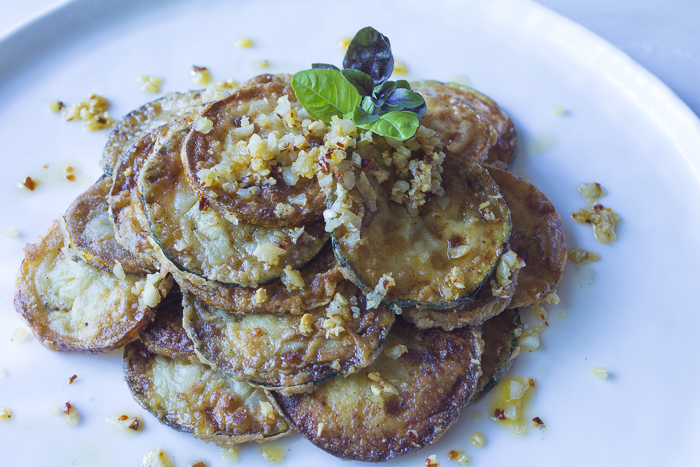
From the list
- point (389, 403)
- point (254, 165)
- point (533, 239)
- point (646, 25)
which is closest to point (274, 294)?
point (254, 165)

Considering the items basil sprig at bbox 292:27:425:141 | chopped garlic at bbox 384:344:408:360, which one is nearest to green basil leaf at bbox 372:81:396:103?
basil sprig at bbox 292:27:425:141

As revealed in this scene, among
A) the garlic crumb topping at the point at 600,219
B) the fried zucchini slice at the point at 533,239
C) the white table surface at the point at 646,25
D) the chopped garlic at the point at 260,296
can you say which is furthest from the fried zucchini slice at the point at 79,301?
the white table surface at the point at 646,25

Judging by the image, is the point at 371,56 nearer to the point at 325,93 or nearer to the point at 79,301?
the point at 325,93

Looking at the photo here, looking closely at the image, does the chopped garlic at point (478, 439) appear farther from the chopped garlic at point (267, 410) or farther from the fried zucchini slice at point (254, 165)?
the fried zucchini slice at point (254, 165)

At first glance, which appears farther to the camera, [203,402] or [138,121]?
[138,121]

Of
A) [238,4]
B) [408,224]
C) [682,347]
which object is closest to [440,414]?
[408,224]
